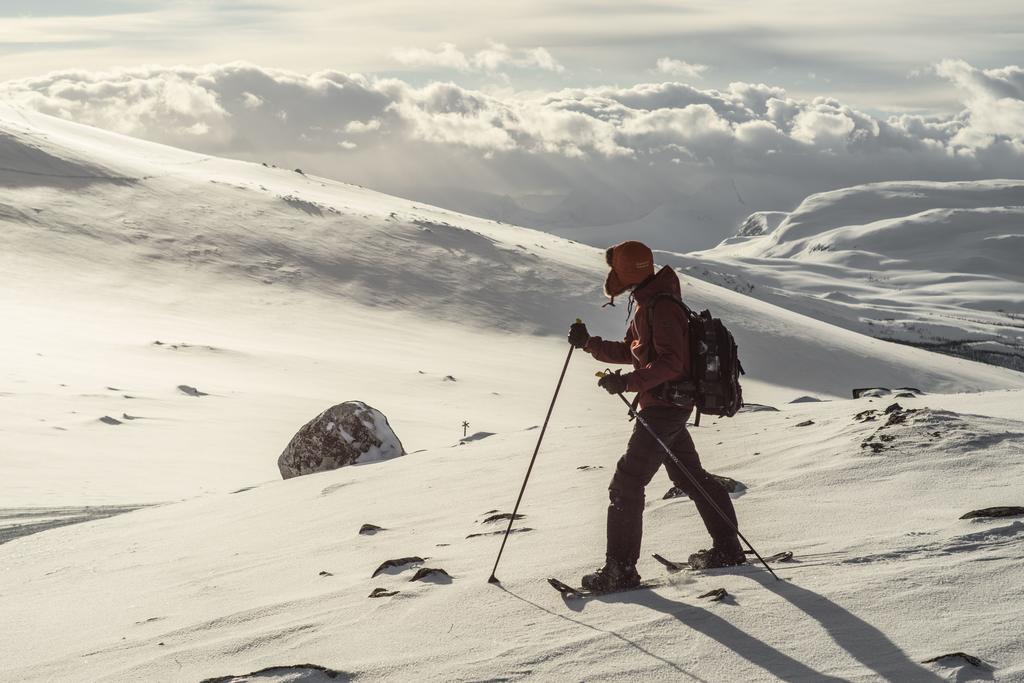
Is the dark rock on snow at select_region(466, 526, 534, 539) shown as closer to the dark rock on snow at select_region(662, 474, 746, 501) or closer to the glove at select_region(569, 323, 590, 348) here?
the dark rock on snow at select_region(662, 474, 746, 501)

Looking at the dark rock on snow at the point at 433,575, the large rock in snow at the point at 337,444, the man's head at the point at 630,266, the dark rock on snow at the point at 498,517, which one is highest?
the man's head at the point at 630,266

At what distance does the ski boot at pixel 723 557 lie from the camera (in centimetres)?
566

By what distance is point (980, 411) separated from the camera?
34.0 ft

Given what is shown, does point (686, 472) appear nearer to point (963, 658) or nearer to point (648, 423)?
point (648, 423)

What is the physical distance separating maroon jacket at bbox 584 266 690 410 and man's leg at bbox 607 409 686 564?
0.12 m

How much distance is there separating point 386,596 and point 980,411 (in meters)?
7.32

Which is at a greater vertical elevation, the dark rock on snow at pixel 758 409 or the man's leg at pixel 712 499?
the man's leg at pixel 712 499

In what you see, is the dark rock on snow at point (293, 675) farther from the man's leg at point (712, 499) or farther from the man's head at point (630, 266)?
the man's head at point (630, 266)

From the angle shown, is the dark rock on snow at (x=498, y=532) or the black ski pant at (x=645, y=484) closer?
the black ski pant at (x=645, y=484)

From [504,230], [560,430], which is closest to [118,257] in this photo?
[504,230]

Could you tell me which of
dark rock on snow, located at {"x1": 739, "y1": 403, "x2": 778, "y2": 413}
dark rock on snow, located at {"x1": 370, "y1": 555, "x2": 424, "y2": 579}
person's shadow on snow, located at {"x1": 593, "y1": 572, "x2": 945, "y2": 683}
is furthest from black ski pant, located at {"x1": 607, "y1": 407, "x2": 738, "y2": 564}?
dark rock on snow, located at {"x1": 739, "y1": 403, "x2": 778, "y2": 413}

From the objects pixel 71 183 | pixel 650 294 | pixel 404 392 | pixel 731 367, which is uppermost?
pixel 71 183

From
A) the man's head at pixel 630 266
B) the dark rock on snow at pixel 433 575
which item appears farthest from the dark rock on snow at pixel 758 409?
the man's head at pixel 630 266

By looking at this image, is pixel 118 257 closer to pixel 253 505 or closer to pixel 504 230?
pixel 504 230
